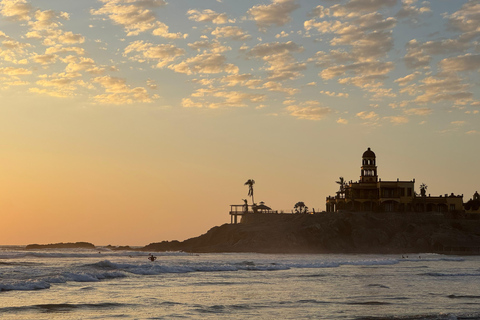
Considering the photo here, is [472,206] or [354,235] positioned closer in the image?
[354,235]

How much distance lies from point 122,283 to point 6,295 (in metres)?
9.89

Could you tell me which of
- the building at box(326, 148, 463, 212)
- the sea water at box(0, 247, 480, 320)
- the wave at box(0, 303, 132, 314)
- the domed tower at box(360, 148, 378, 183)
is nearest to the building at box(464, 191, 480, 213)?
the building at box(326, 148, 463, 212)

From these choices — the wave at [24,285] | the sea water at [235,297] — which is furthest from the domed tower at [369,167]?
the wave at [24,285]

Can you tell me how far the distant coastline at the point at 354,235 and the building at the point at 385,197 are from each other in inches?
124

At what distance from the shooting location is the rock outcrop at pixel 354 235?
371 ft

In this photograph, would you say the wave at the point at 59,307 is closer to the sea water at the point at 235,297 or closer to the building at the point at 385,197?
the sea water at the point at 235,297

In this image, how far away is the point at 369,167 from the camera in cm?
12606

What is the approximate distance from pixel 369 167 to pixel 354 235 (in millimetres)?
16467

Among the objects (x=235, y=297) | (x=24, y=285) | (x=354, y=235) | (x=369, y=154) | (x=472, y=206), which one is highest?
(x=369, y=154)

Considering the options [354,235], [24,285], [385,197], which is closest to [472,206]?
[385,197]

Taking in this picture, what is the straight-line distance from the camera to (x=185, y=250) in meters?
124

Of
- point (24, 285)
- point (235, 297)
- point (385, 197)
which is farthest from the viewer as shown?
point (385, 197)

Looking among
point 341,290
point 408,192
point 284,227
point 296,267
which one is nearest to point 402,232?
point 408,192

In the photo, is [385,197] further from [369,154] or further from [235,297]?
[235,297]
